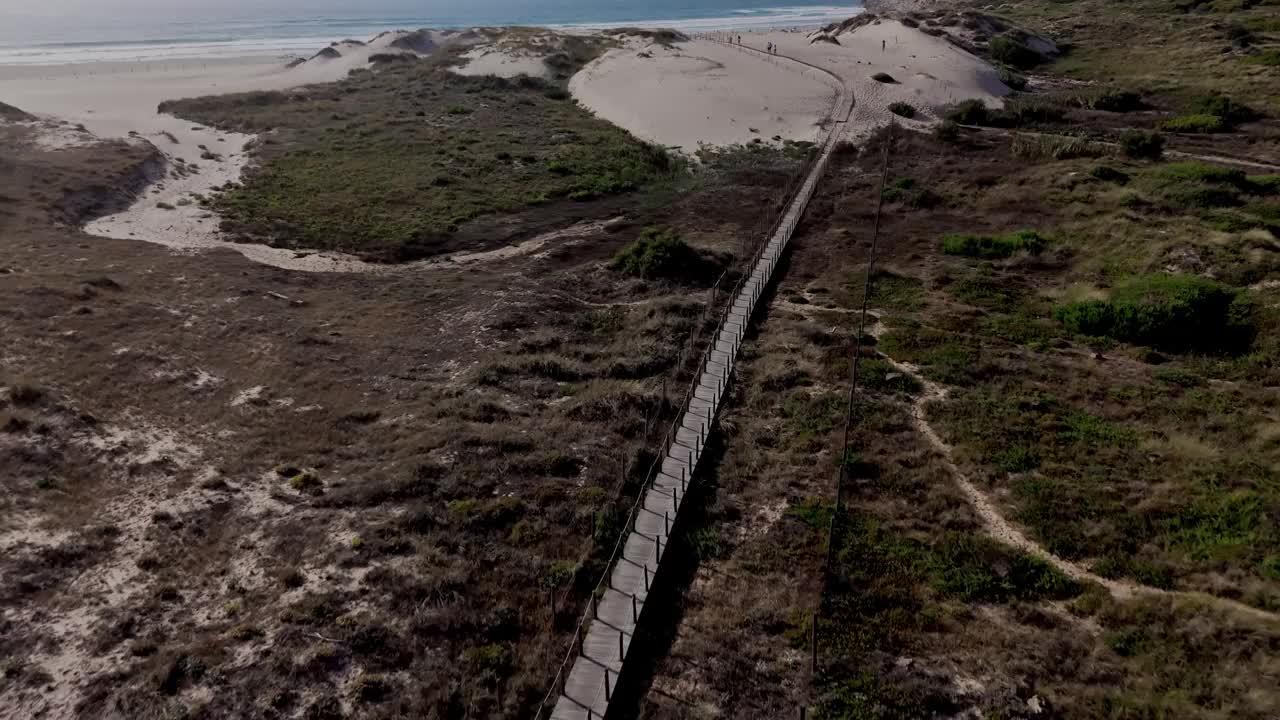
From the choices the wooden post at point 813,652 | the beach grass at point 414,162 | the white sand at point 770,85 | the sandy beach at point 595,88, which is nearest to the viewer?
the wooden post at point 813,652

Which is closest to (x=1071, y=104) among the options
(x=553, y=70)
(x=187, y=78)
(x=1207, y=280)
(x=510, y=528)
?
(x=1207, y=280)

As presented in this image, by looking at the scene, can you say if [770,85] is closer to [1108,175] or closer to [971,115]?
[971,115]

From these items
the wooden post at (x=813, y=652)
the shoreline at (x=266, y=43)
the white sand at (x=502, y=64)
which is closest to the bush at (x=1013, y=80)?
the white sand at (x=502, y=64)

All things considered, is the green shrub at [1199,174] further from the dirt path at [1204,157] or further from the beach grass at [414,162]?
the beach grass at [414,162]

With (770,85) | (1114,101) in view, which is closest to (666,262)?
(770,85)

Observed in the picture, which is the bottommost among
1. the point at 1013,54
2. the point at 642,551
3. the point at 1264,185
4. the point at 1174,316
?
the point at 642,551

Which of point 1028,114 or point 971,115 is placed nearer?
point 1028,114
